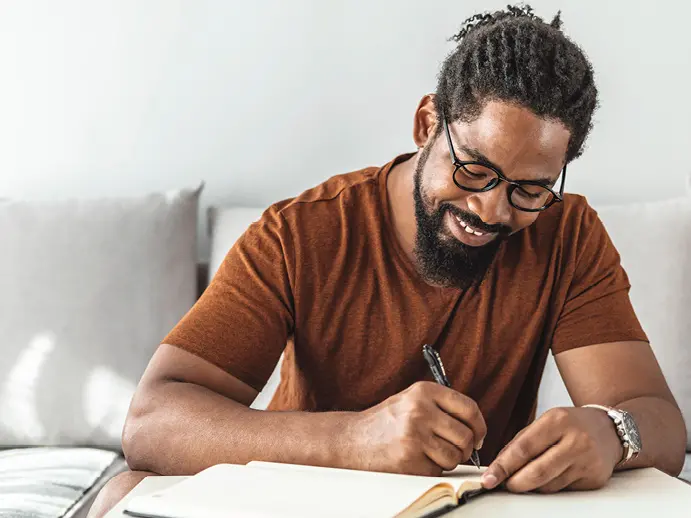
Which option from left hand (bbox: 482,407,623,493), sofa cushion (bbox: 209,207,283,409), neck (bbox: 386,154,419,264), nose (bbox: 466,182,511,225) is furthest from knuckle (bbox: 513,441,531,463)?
sofa cushion (bbox: 209,207,283,409)

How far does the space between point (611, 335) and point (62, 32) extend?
1594 mm

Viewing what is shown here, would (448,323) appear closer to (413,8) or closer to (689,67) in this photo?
(413,8)

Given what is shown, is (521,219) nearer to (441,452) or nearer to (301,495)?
(441,452)

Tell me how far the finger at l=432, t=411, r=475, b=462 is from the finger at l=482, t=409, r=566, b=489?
0.04 m

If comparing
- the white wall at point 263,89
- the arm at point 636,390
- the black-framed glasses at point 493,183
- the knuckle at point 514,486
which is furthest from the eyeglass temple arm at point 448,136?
the white wall at point 263,89

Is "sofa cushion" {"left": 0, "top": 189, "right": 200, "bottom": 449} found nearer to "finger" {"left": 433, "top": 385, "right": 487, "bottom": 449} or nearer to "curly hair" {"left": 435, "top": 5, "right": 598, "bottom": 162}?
"curly hair" {"left": 435, "top": 5, "right": 598, "bottom": 162}

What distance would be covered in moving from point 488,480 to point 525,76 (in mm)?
591

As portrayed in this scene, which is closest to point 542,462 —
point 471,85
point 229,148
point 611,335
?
point 611,335

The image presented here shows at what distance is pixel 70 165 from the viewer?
7.41ft

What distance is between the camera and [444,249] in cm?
134

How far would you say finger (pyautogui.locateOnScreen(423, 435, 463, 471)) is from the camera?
97cm

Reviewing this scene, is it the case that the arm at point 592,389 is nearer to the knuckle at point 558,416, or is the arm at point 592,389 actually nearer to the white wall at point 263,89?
the knuckle at point 558,416

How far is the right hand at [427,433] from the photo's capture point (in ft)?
3.18

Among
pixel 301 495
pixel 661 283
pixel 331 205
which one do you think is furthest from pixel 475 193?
pixel 661 283
